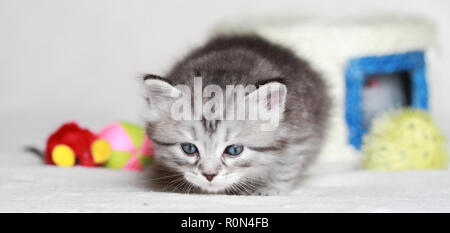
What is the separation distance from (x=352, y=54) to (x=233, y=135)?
1472mm

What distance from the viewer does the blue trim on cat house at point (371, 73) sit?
3.59 meters

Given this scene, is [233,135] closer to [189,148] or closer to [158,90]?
[189,148]

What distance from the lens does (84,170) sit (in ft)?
9.78

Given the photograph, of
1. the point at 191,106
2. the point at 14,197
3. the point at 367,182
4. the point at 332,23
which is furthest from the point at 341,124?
the point at 14,197

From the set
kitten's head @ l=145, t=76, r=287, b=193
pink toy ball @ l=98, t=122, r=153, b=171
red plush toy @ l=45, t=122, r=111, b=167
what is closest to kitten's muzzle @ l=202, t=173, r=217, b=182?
kitten's head @ l=145, t=76, r=287, b=193

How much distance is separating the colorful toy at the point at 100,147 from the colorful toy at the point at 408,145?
3.70 feet

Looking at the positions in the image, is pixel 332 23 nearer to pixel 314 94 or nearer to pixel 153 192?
pixel 314 94

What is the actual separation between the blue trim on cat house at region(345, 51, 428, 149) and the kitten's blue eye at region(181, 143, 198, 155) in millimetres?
1460

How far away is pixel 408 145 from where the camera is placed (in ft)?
10.0

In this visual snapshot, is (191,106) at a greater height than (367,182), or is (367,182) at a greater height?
(191,106)

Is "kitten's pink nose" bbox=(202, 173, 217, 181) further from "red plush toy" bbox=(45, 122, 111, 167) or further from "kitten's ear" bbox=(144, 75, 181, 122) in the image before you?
"red plush toy" bbox=(45, 122, 111, 167)

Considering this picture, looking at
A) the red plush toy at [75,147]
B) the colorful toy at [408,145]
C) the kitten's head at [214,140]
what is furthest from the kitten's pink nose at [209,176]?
the colorful toy at [408,145]

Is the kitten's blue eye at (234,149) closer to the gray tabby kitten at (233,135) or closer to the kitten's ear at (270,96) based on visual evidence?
the gray tabby kitten at (233,135)

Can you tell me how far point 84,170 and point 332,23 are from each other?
1.67 meters
